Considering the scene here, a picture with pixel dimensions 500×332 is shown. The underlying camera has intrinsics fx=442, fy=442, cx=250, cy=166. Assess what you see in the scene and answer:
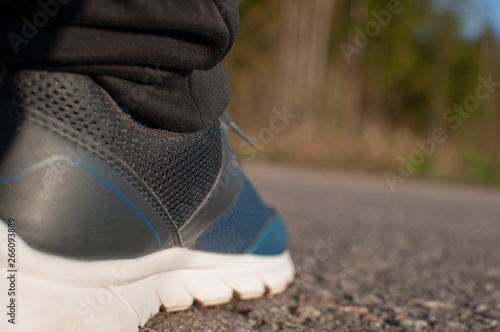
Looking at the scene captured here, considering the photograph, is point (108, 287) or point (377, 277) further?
point (377, 277)

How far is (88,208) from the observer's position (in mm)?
750

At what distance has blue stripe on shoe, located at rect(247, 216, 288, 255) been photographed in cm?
117

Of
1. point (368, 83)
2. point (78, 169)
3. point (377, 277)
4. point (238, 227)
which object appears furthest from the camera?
point (368, 83)

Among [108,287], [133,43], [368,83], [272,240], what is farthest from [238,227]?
[368,83]

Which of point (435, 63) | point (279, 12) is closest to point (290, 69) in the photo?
point (279, 12)

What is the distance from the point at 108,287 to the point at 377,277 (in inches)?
36.5

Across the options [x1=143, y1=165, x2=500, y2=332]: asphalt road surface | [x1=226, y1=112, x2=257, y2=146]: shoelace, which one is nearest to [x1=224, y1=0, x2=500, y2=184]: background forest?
[x1=143, y1=165, x2=500, y2=332]: asphalt road surface

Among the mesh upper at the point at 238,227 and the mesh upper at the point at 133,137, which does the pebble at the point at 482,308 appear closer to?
the mesh upper at the point at 238,227

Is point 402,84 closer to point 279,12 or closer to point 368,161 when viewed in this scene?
point 279,12

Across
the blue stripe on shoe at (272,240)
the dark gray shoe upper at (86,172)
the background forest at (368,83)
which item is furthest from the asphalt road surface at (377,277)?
the background forest at (368,83)

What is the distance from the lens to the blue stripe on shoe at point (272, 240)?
1167 millimetres

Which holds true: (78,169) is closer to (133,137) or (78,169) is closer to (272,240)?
(133,137)

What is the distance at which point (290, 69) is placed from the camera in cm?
1360

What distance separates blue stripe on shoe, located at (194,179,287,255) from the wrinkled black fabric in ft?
0.97
